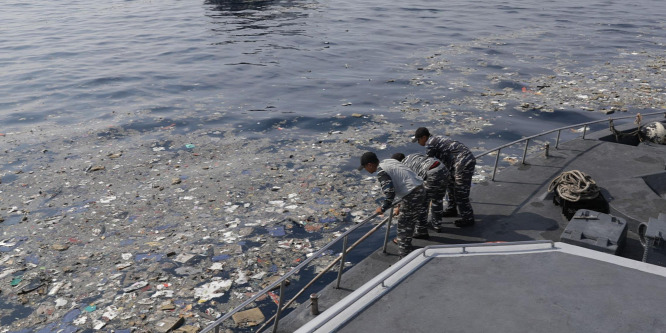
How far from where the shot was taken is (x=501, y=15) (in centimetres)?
4138

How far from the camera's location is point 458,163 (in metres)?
7.69

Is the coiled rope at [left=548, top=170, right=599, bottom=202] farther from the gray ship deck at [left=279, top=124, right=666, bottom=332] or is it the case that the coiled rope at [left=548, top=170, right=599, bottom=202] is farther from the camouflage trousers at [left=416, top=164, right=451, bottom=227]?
the camouflage trousers at [left=416, top=164, right=451, bottom=227]

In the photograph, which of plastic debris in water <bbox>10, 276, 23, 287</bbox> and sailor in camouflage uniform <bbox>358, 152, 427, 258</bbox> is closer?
sailor in camouflage uniform <bbox>358, 152, 427, 258</bbox>

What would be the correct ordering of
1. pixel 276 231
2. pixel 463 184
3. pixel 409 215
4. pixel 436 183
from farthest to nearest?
1. pixel 276 231
2. pixel 463 184
3. pixel 436 183
4. pixel 409 215

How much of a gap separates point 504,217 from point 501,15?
3790 cm

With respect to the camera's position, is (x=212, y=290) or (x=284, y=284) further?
(x=212, y=290)

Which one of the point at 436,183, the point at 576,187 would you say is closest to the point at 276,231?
the point at 436,183

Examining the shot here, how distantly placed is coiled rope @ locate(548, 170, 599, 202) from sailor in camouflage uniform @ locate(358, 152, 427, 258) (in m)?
2.58

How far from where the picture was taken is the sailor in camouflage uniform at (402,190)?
6625mm

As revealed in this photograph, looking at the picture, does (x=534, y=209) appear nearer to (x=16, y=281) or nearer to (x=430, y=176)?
(x=430, y=176)

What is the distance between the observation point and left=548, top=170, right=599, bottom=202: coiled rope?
24.9 ft

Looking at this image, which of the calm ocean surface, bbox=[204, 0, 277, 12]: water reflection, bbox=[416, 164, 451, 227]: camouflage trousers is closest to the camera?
bbox=[416, 164, 451, 227]: camouflage trousers

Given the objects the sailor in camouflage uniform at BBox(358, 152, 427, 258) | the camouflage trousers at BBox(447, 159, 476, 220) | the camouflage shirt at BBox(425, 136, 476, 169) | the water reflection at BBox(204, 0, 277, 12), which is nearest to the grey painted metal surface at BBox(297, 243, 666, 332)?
the sailor in camouflage uniform at BBox(358, 152, 427, 258)

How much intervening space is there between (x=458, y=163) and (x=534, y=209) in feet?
5.94
